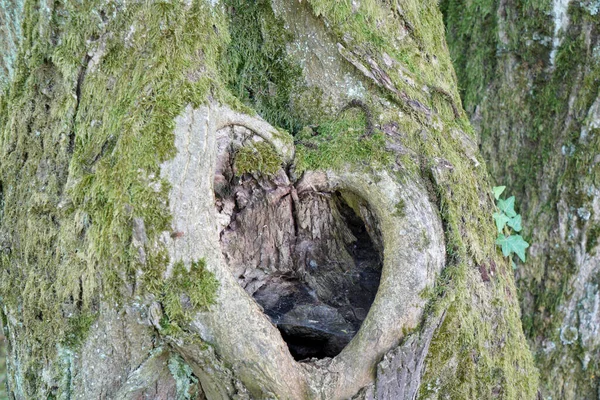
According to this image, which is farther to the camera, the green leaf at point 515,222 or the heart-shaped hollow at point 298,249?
the green leaf at point 515,222

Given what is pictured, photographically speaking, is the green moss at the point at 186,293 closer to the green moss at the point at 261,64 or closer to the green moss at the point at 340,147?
the green moss at the point at 340,147

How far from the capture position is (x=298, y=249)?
2.29m

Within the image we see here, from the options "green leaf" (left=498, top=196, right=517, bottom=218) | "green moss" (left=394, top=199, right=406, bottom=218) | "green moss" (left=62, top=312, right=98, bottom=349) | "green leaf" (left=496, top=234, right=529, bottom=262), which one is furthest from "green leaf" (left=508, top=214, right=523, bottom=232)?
"green moss" (left=62, top=312, right=98, bottom=349)

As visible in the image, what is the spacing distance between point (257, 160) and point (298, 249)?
0.46 meters

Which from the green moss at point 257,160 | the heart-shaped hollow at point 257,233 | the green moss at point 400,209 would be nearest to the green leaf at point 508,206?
the heart-shaped hollow at point 257,233

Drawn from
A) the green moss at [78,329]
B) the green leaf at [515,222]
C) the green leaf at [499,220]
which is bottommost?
the green moss at [78,329]

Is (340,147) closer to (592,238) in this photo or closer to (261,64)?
(261,64)

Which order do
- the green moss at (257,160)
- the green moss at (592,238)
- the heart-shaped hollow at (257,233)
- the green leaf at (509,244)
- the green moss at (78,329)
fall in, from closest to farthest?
the heart-shaped hollow at (257,233), the green moss at (78,329), the green moss at (257,160), the green leaf at (509,244), the green moss at (592,238)

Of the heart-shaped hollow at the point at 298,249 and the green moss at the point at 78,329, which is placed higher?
the heart-shaped hollow at the point at 298,249

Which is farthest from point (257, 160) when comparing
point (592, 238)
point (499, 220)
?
point (592, 238)

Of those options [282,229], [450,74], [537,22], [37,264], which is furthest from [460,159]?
[37,264]

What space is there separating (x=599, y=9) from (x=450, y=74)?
885 mm

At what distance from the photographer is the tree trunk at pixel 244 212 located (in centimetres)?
181

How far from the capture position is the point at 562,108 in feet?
9.36
